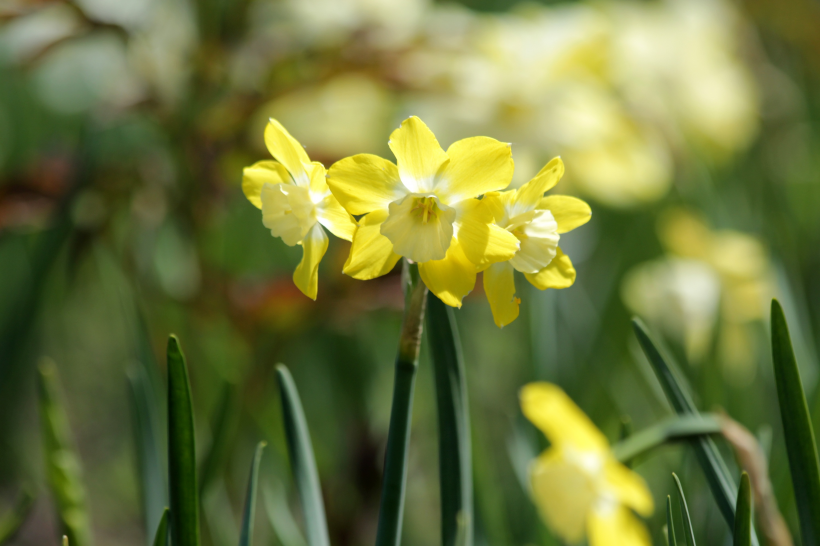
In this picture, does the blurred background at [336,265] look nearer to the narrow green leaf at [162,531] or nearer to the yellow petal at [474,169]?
the narrow green leaf at [162,531]

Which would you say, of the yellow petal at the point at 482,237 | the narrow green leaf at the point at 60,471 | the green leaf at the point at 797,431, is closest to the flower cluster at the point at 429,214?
Result: the yellow petal at the point at 482,237

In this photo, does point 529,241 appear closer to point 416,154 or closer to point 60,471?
point 416,154

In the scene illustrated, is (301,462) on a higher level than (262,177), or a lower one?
lower

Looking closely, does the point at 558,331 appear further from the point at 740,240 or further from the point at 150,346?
the point at 150,346

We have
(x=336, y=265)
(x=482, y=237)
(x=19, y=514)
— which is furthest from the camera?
(x=336, y=265)

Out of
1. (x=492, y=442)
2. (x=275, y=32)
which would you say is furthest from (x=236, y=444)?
(x=275, y=32)

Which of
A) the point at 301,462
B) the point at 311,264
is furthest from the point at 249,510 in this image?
the point at 311,264

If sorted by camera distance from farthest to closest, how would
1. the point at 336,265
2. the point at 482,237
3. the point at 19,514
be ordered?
the point at 336,265
the point at 19,514
the point at 482,237
